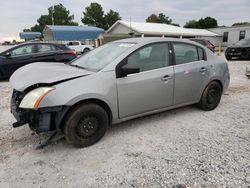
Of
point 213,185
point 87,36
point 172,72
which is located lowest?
point 213,185

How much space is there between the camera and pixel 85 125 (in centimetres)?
282

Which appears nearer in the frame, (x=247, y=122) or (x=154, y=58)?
(x=154, y=58)

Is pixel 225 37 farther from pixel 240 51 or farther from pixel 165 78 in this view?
pixel 165 78

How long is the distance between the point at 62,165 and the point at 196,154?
1.77m

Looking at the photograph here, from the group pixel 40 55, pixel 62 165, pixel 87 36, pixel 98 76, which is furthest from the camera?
pixel 87 36

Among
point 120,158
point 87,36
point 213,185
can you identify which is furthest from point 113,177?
point 87,36

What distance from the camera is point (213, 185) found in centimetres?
213

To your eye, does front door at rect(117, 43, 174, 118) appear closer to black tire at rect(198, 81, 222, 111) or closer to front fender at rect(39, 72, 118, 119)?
front fender at rect(39, 72, 118, 119)

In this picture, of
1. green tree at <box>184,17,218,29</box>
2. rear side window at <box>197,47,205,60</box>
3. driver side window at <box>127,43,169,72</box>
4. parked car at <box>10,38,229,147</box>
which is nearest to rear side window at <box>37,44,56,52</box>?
parked car at <box>10,38,229,147</box>

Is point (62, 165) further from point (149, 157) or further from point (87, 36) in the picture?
point (87, 36)

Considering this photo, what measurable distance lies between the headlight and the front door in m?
1.02

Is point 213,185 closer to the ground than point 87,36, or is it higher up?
closer to the ground

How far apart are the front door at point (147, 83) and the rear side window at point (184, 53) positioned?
21cm

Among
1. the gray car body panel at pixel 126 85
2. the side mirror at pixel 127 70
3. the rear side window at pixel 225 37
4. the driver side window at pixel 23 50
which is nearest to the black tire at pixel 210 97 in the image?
the gray car body panel at pixel 126 85
